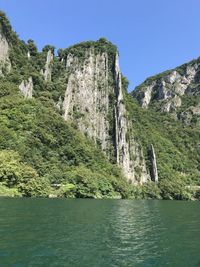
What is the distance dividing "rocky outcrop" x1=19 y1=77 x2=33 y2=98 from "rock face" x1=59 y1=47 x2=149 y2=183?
60.7 feet

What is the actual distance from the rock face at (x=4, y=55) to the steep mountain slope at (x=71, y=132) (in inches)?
17.9

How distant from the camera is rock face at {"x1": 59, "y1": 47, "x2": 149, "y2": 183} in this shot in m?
169

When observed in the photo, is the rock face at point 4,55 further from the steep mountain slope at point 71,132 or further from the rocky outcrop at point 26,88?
the rocky outcrop at point 26,88

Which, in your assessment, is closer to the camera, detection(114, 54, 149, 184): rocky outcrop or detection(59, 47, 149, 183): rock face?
detection(114, 54, 149, 184): rocky outcrop

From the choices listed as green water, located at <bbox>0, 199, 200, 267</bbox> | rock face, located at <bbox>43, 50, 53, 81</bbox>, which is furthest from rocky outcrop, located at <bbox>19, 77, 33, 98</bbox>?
green water, located at <bbox>0, 199, 200, 267</bbox>

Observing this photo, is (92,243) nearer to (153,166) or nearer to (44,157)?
(44,157)

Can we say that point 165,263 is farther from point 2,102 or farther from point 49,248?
point 2,102

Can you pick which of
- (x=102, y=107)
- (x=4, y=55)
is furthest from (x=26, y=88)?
(x=102, y=107)

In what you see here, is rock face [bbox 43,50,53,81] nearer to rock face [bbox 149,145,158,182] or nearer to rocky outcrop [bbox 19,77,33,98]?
rocky outcrop [bbox 19,77,33,98]

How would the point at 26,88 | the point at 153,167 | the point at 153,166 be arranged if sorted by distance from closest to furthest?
the point at 26,88, the point at 153,167, the point at 153,166

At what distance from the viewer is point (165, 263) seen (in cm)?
2417

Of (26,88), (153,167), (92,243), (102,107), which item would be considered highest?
(102,107)

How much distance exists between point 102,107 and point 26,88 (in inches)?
1773

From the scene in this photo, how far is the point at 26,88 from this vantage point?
153500 mm
